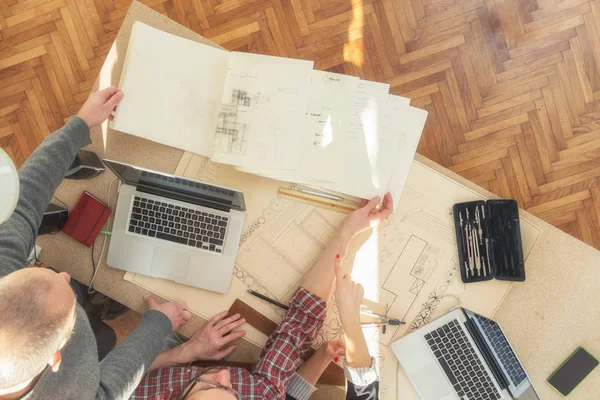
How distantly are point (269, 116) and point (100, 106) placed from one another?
17.2 inches

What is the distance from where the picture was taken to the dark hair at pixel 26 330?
75cm

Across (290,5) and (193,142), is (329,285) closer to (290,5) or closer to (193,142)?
(193,142)

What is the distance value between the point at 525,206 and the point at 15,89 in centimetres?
164

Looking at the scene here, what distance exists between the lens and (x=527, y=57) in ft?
4.46

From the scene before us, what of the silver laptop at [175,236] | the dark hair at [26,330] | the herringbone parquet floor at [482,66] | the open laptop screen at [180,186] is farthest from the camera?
the herringbone parquet floor at [482,66]

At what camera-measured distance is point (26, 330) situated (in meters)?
0.76

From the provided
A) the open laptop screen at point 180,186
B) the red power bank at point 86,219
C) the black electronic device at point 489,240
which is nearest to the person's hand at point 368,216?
the black electronic device at point 489,240

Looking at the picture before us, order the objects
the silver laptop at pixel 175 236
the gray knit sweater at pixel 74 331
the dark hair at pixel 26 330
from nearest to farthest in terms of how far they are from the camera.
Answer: the dark hair at pixel 26 330
the gray knit sweater at pixel 74 331
the silver laptop at pixel 175 236

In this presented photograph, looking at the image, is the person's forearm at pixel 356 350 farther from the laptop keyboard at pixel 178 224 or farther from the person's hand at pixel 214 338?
the laptop keyboard at pixel 178 224

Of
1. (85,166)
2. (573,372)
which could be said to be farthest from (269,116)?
(573,372)

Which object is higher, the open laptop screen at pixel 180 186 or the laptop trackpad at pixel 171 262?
the open laptop screen at pixel 180 186

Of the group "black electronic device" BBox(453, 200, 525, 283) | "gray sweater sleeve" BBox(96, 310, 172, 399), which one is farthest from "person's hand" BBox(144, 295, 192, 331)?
"black electronic device" BBox(453, 200, 525, 283)

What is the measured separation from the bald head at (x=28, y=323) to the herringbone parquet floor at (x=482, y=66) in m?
0.90

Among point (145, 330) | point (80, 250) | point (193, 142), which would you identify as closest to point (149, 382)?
point (145, 330)
